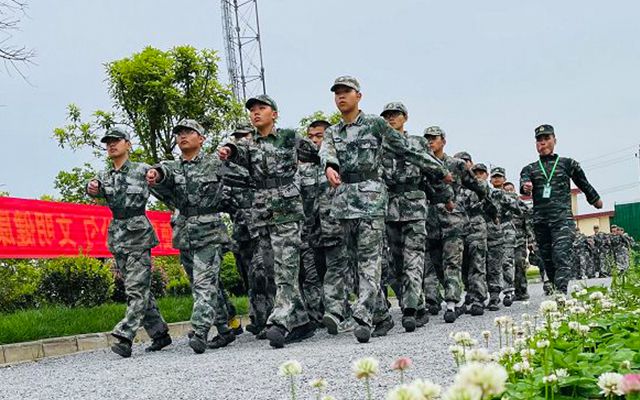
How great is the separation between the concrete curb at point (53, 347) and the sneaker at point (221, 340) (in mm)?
1984

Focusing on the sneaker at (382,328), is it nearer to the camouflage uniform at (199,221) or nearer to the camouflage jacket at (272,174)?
the camouflage jacket at (272,174)

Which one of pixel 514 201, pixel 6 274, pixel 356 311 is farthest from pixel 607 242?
pixel 356 311

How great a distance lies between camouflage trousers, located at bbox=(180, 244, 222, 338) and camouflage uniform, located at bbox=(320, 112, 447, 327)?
1.30 m

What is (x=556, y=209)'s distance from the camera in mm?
7875

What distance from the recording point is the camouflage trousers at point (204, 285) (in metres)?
6.50

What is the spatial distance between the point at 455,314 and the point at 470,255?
1.52m

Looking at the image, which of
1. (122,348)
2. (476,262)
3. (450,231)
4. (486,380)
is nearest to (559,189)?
(450,231)

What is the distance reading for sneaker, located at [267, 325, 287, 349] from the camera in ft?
19.9

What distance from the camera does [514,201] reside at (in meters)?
11.2

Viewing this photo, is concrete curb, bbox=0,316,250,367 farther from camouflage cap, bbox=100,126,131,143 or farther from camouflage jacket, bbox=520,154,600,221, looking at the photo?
camouflage jacket, bbox=520,154,600,221

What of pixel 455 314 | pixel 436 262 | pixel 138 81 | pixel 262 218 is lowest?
pixel 455 314

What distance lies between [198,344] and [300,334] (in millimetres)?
980

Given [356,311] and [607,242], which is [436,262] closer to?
[356,311]

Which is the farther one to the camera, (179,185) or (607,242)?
(607,242)
